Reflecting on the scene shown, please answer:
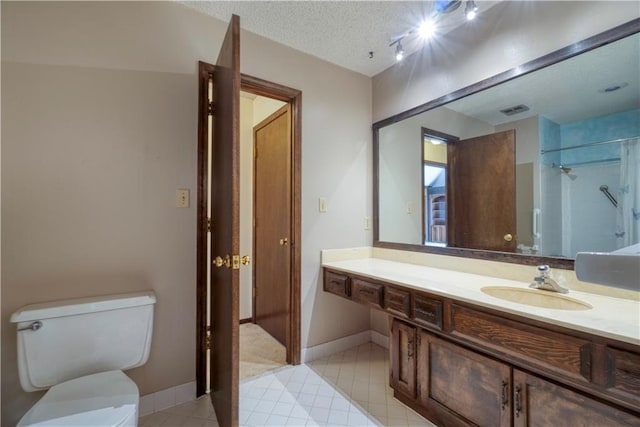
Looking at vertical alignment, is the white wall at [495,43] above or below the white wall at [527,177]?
above

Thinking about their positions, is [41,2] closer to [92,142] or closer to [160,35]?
[160,35]

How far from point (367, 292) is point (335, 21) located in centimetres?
179

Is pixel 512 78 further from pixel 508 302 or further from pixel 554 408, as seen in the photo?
pixel 554 408

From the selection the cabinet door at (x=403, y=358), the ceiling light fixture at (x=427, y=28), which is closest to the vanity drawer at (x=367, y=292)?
the cabinet door at (x=403, y=358)

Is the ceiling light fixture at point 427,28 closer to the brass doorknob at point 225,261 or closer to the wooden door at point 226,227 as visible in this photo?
the wooden door at point 226,227

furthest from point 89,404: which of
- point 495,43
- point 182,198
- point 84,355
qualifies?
point 495,43

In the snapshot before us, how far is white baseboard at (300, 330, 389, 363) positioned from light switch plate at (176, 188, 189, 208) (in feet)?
4.66

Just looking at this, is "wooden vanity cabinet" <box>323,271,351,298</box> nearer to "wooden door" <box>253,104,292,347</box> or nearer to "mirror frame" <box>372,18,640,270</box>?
"wooden door" <box>253,104,292,347</box>

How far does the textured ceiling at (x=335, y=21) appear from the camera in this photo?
5.74ft

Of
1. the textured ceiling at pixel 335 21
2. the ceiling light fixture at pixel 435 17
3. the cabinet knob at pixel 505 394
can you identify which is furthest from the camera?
the textured ceiling at pixel 335 21

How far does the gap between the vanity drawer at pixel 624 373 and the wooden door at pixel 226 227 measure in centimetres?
139

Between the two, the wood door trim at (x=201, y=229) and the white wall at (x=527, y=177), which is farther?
the wood door trim at (x=201, y=229)

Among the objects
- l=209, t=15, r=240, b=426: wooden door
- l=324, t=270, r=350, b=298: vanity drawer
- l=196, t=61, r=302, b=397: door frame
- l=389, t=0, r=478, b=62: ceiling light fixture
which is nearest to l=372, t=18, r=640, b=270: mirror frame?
l=389, t=0, r=478, b=62: ceiling light fixture

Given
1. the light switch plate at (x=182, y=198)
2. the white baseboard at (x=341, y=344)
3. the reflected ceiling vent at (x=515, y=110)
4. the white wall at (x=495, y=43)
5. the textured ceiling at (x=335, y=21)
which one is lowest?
the white baseboard at (x=341, y=344)
